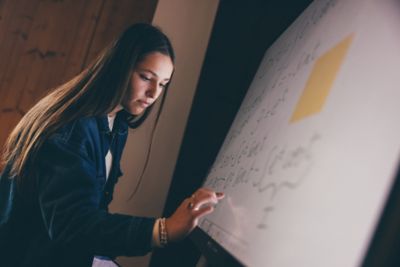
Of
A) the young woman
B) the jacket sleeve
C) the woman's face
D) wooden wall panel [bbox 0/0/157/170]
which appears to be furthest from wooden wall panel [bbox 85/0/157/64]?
the jacket sleeve

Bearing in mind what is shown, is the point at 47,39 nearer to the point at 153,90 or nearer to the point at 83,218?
the point at 153,90

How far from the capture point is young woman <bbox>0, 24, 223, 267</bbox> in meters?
0.81

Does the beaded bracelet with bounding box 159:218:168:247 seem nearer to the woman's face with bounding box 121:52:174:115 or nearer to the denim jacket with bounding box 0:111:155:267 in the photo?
the denim jacket with bounding box 0:111:155:267

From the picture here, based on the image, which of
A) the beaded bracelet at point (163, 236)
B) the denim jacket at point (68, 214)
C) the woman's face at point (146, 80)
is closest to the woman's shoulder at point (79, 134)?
the denim jacket at point (68, 214)

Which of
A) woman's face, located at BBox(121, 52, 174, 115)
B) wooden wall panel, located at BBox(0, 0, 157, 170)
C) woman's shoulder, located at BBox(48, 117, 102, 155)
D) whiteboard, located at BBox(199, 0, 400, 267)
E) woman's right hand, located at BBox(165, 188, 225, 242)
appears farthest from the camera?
wooden wall panel, located at BBox(0, 0, 157, 170)

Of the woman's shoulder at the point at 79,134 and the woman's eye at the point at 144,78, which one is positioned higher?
the woman's eye at the point at 144,78

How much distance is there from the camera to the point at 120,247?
81 centimetres

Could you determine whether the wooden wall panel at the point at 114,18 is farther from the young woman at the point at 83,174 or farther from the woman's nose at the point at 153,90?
the woman's nose at the point at 153,90

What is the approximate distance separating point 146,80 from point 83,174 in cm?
35

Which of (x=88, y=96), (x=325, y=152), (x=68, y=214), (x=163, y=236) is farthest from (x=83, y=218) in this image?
(x=325, y=152)

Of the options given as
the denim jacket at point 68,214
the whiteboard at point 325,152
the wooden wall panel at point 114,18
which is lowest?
the denim jacket at point 68,214

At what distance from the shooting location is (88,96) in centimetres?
105

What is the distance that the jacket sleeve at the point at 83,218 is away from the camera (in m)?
0.80

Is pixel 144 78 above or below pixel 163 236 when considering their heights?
above
